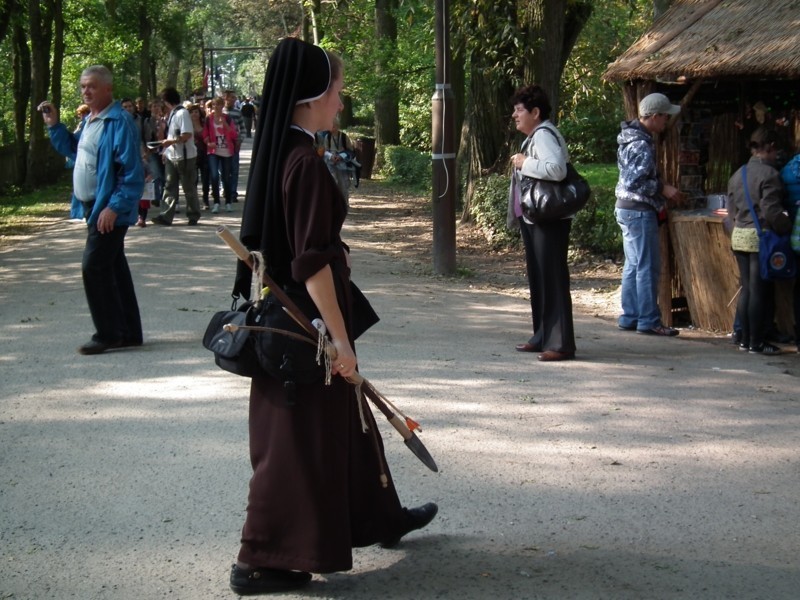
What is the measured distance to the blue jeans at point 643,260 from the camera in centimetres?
884

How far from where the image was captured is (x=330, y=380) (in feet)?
12.3

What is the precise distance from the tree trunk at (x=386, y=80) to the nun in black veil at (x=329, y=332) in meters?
19.1

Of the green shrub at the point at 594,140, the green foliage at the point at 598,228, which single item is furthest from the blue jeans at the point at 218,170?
the green shrub at the point at 594,140

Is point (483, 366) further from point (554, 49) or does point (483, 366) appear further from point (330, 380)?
point (554, 49)

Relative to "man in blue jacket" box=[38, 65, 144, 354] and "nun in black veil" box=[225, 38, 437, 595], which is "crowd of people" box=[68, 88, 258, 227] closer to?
"man in blue jacket" box=[38, 65, 144, 354]

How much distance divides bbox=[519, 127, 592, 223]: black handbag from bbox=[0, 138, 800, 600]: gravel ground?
42.8 inches

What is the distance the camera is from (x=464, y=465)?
18.1 feet

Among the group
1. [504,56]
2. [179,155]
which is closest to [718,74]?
[504,56]

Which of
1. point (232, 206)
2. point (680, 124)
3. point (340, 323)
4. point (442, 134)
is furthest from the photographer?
point (232, 206)

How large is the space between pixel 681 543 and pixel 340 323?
183 centimetres

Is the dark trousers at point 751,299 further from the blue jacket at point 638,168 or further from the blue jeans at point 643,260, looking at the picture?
the blue jacket at point 638,168

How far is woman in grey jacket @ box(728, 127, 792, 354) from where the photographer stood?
314 inches

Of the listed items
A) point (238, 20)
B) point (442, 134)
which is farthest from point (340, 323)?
point (238, 20)

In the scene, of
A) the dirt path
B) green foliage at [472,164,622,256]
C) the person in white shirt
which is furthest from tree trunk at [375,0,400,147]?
green foliage at [472,164,622,256]
